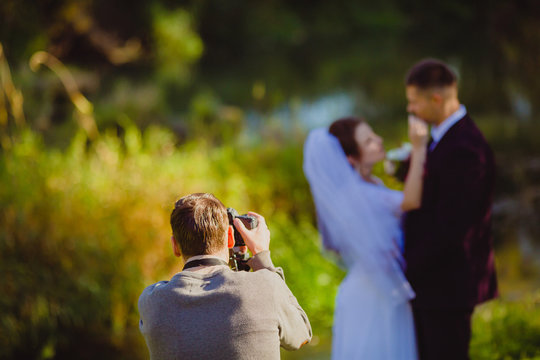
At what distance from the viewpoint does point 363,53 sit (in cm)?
2617

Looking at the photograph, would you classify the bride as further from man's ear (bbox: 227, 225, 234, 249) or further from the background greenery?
man's ear (bbox: 227, 225, 234, 249)

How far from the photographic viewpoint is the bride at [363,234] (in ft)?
9.18

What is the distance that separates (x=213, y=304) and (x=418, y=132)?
1.57 meters

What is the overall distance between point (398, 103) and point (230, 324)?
16.6m

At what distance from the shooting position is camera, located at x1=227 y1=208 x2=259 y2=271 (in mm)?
1588

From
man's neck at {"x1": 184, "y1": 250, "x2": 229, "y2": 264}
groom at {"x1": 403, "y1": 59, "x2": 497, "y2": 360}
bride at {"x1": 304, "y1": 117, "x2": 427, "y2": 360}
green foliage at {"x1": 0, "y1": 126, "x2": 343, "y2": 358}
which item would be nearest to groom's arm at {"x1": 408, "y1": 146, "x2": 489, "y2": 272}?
groom at {"x1": 403, "y1": 59, "x2": 497, "y2": 360}

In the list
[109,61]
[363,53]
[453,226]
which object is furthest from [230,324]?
[363,53]

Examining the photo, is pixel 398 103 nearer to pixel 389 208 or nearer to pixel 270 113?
pixel 270 113

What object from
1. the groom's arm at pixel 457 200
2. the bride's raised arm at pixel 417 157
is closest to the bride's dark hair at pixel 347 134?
Answer: the bride's raised arm at pixel 417 157

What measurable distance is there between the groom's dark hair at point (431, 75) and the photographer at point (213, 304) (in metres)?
1.51

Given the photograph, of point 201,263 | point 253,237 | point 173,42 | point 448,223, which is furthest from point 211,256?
point 173,42

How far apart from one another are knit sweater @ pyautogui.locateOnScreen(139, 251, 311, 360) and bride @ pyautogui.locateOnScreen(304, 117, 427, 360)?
55.7 inches

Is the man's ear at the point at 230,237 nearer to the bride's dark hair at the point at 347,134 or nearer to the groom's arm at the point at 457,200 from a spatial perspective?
the groom's arm at the point at 457,200

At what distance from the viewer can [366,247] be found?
2.80 m
